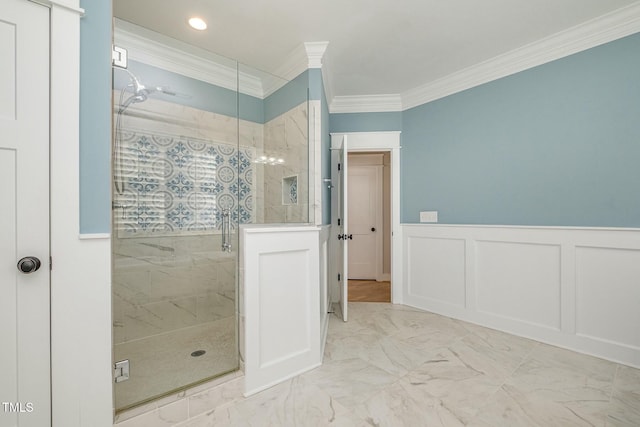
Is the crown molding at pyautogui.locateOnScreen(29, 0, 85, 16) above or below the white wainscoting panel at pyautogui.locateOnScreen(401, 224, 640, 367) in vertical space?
above

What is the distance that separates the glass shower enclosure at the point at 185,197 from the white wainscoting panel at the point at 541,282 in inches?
70.4

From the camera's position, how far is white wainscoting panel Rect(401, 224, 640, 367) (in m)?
1.97

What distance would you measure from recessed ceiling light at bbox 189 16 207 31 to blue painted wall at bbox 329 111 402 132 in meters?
1.79

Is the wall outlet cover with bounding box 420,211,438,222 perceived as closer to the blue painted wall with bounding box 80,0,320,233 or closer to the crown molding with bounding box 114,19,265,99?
the crown molding with bounding box 114,19,265,99

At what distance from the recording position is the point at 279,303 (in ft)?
5.76

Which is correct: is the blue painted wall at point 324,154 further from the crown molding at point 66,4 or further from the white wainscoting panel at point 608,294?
the white wainscoting panel at point 608,294

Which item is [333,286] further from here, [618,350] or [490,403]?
[618,350]

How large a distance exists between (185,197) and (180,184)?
0.32 feet

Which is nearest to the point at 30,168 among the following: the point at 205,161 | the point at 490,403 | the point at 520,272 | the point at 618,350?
the point at 205,161

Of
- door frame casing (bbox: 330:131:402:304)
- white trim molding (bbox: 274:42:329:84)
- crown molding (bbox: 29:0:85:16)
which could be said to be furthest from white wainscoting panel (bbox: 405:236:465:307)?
crown molding (bbox: 29:0:85:16)

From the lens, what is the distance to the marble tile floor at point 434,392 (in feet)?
4.63

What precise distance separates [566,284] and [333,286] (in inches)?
88.8

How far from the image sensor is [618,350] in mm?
1960

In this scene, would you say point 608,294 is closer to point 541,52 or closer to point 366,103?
point 541,52
